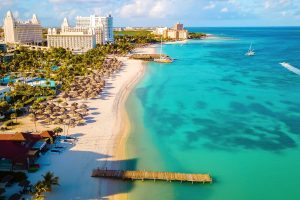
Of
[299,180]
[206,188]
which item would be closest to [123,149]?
[206,188]

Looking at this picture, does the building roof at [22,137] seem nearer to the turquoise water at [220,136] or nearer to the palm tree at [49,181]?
the palm tree at [49,181]

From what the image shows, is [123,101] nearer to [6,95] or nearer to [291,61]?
[6,95]

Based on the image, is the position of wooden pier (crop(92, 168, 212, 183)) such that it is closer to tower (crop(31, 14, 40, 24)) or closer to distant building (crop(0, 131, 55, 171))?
distant building (crop(0, 131, 55, 171))

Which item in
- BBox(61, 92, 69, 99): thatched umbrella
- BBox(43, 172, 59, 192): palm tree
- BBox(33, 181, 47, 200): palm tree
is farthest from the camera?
BBox(61, 92, 69, 99): thatched umbrella

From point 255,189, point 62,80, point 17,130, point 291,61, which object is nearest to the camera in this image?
point 255,189

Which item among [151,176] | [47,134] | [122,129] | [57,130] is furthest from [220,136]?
[47,134]

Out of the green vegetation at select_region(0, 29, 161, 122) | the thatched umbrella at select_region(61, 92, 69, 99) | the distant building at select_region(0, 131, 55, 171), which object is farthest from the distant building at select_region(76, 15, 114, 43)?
the distant building at select_region(0, 131, 55, 171)
